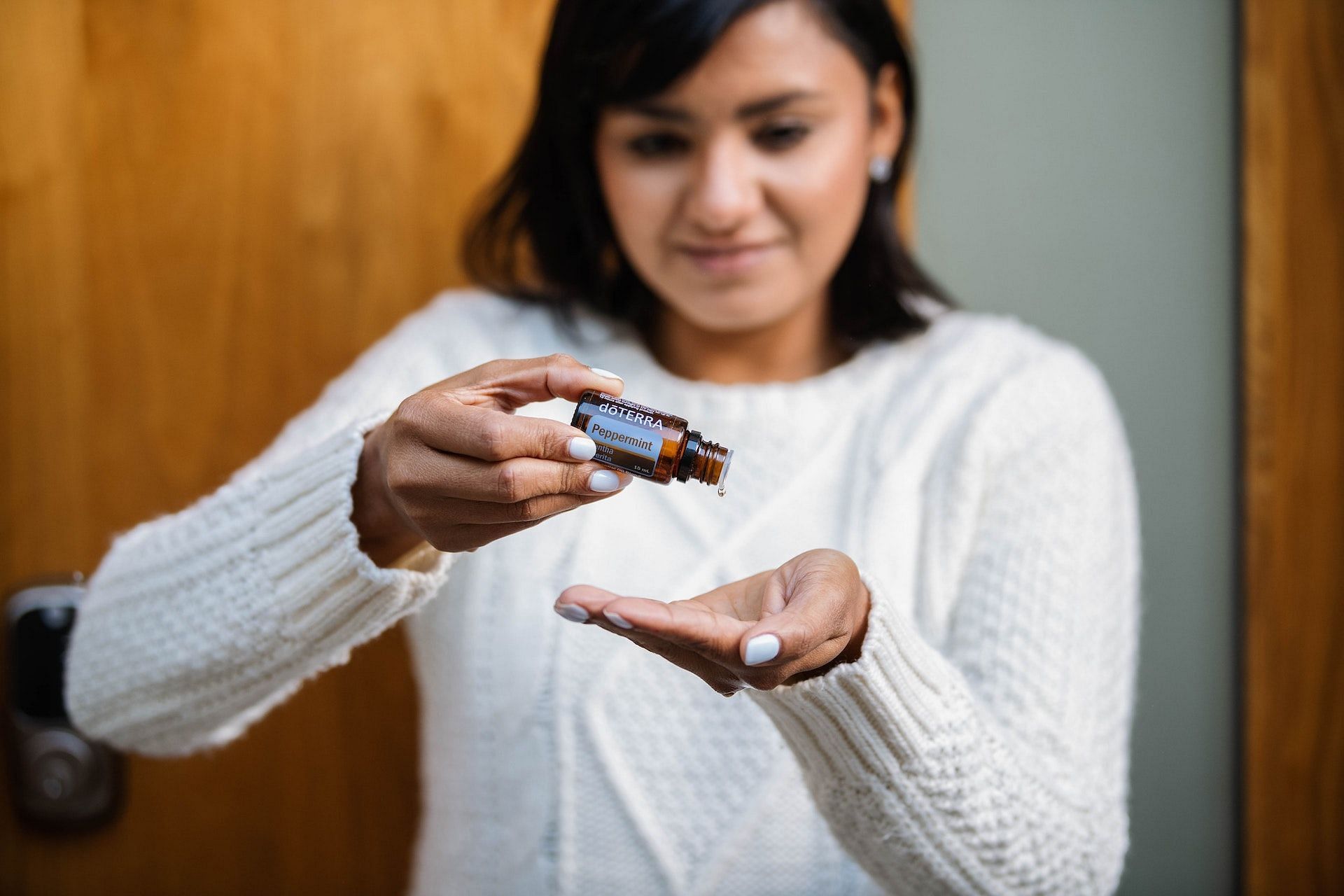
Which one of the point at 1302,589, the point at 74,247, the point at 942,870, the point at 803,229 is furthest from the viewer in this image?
the point at 1302,589

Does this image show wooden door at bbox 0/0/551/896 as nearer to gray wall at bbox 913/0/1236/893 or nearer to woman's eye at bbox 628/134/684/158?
woman's eye at bbox 628/134/684/158

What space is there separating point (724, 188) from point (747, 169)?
0.03m

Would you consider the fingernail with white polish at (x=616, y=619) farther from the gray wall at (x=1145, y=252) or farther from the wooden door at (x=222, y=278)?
the gray wall at (x=1145, y=252)

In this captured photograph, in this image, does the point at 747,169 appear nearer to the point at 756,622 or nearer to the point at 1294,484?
the point at 756,622

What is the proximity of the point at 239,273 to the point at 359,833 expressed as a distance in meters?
0.58

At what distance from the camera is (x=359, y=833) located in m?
1.10

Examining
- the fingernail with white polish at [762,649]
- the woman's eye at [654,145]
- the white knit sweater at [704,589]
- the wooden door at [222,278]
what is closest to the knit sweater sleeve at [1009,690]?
the white knit sweater at [704,589]

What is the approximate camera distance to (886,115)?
0.97 m

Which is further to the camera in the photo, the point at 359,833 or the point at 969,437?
the point at 359,833

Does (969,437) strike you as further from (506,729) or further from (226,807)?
(226,807)

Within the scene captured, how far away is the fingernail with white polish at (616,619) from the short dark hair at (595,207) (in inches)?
18.8

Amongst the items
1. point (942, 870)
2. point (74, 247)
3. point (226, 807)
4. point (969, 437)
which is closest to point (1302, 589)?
point (969, 437)

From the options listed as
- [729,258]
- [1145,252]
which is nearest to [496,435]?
[729,258]

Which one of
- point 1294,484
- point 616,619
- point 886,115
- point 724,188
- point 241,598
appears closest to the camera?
point 616,619
